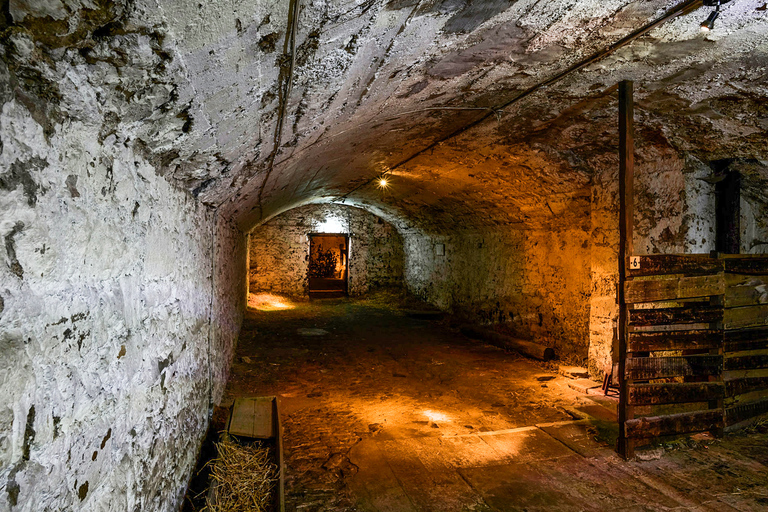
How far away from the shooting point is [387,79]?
237 cm

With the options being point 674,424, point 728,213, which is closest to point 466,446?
point 674,424

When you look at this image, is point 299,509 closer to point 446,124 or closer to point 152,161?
point 152,161

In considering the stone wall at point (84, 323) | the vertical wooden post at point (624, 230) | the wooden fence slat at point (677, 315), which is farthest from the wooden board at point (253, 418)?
the wooden fence slat at point (677, 315)

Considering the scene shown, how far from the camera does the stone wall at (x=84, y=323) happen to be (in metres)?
0.90

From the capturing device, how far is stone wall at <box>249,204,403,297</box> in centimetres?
1226

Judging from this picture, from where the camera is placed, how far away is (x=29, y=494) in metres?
0.94

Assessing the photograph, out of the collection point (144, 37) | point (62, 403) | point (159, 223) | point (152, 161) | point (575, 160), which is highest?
point (575, 160)

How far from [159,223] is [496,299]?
21.3 ft

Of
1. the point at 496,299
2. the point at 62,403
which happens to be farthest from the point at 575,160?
the point at 62,403

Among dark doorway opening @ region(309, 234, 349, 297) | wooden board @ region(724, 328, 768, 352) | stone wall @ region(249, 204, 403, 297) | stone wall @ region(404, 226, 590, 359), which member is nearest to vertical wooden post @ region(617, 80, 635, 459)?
wooden board @ region(724, 328, 768, 352)

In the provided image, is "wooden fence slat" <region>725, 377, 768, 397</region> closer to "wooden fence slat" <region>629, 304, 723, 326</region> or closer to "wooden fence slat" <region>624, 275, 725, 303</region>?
"wooden fence slat" <region>629, 304, 723, 326</region>

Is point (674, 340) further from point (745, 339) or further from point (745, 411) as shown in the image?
point (745, 411)

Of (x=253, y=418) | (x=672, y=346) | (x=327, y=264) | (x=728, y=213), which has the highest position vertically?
(x=728, y=213)

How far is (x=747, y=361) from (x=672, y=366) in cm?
80
